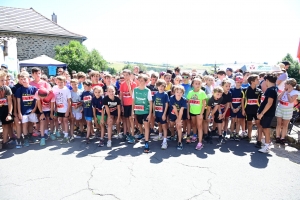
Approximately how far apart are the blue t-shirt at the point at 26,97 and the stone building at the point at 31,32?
1811 centimetres

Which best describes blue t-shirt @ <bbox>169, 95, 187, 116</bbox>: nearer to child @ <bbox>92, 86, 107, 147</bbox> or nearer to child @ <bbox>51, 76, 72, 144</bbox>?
child @ <bbox>92, 86, 107, 147</bbox>

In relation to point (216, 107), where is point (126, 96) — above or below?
above

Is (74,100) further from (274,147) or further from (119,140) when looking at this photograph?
(274,147)

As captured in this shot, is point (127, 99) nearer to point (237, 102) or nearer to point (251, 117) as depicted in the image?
point (237, 102)

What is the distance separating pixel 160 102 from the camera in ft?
17.4

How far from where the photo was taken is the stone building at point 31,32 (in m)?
19.9

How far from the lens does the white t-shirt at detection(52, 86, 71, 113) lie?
18.4 feet

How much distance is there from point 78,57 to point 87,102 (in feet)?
52.4

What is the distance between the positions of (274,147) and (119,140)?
13.9ft

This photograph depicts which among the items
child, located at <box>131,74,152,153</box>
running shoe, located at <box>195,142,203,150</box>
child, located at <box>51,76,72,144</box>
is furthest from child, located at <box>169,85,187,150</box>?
child, located at <box>51,76,72,144</box>

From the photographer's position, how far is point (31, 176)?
3.66 m

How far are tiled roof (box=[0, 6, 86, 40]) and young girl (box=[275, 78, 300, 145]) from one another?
23.1 m

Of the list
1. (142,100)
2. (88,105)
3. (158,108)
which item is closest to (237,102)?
(158,108)

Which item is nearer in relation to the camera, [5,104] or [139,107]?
[5,104]
